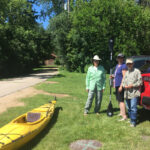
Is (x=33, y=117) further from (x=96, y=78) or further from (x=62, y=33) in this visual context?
(x=62, y=33)

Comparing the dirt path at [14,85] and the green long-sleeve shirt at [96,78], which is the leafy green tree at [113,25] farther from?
the green long-sleeve shirt at [96,78]

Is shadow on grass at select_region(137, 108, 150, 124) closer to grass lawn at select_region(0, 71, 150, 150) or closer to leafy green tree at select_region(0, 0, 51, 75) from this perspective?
grass lawn at select_region(0, 71, 150, 150)

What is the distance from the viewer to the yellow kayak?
376 centimetres

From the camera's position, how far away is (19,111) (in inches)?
273

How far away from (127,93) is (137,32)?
63.2 feet

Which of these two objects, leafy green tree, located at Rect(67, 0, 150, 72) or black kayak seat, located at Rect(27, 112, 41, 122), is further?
leafy green tree, located at Rect(67, 0, 150, 72)

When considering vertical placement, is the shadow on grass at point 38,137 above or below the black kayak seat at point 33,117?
below

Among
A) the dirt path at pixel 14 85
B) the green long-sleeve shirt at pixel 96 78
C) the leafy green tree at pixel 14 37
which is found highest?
the leafy green tree at pixel 14 37

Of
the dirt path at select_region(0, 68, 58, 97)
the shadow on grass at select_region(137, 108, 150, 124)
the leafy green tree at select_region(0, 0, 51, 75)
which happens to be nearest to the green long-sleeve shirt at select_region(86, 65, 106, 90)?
the shadow on grass at select_region(137, 108, 150, 124)

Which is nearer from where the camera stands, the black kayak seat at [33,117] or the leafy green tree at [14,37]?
the black kayak seat at [33,117]

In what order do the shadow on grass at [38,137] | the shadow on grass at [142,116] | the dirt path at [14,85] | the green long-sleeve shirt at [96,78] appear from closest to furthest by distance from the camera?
the shadow on grass at [38,137], the shadow on grass at [142,116], the green long-sleeve shirt at [96,78], the dirt path at [14,85]

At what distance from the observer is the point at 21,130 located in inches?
166

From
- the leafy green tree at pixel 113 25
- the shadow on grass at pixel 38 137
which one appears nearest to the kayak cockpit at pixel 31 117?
the shadow on grass at pixel 38 137

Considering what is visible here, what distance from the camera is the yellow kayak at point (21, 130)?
3760 mm
